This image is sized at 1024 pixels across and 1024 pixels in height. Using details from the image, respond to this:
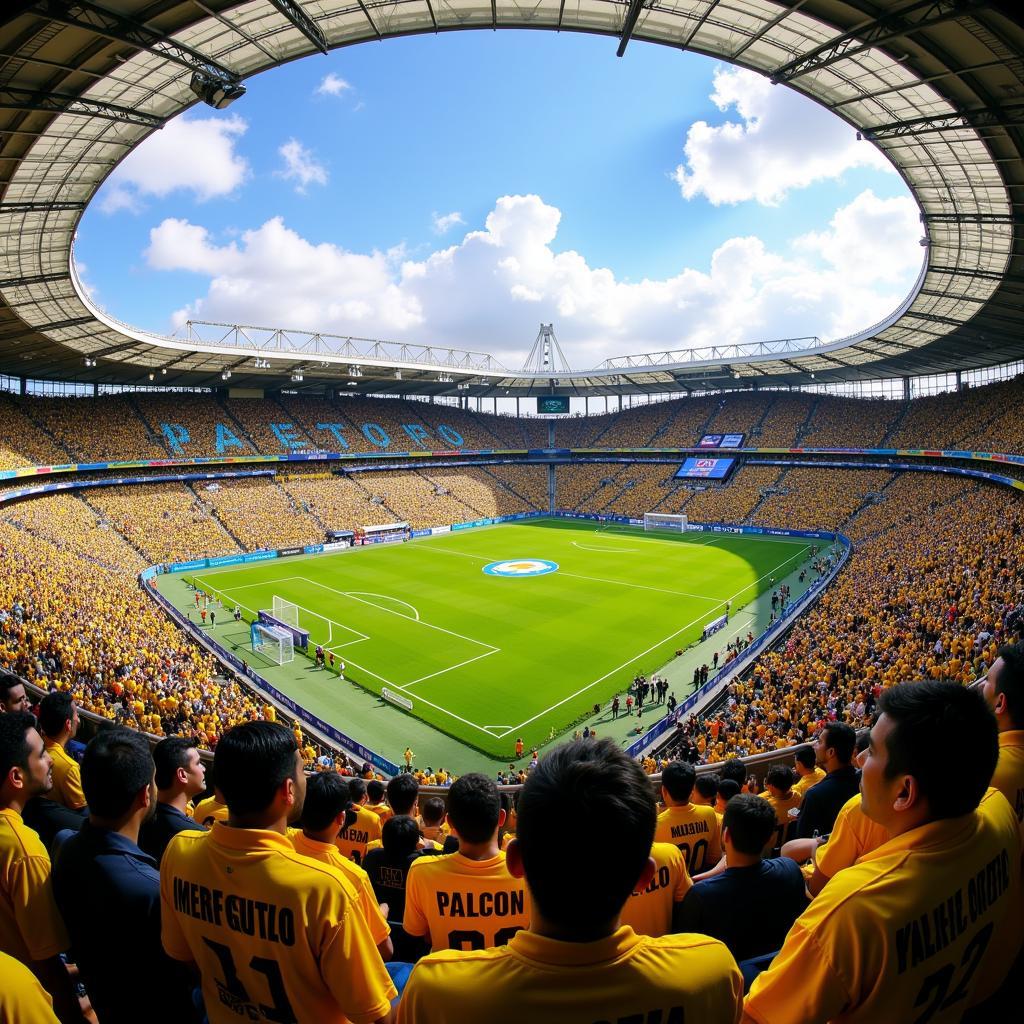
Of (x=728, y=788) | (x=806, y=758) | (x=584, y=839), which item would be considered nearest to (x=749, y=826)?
(x=584, y=839)

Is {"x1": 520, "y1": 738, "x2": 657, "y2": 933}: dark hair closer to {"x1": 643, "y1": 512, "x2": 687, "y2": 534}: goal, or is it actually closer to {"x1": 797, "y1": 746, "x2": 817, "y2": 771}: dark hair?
{"x1": 797, "y1": 746, "x2": 817, "y2": 771}: dark hair

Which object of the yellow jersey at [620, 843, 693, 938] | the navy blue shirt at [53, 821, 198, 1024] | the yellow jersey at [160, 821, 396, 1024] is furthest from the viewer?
the yellow jersey at [620, 843, 693, 938]

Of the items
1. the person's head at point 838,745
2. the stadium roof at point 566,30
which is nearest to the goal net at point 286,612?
the stadium roof at point 566,30

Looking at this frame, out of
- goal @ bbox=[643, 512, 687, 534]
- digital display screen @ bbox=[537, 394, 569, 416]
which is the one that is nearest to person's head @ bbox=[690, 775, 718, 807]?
goal @ bbox=[643, 512, 687, 534]

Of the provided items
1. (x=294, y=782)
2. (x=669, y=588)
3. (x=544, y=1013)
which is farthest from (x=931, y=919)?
(x=669, y=588)

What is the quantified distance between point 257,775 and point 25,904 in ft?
5.91

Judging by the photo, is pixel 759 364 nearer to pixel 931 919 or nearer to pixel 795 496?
pixel 795 496

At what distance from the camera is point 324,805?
4441 mm

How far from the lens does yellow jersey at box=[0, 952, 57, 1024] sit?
7.01 feet

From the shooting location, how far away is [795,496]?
59.0m

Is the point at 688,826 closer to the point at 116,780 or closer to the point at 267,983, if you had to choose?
the point at 267,983

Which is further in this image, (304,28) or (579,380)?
(579,380)

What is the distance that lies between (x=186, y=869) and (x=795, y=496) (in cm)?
6261

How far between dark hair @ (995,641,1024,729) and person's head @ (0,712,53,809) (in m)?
5.99
